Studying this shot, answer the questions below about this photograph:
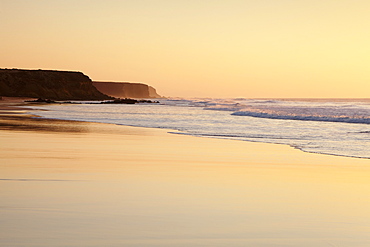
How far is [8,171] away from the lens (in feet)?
20.5

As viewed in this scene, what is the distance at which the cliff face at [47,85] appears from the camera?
111 m

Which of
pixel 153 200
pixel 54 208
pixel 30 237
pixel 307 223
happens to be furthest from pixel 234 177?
pixel 30 237

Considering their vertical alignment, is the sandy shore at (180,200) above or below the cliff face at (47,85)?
below

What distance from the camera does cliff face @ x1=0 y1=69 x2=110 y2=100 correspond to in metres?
111

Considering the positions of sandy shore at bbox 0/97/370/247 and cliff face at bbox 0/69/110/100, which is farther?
cliff face at bbox 0/69/110/100

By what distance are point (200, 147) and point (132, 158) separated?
2604 millimetres

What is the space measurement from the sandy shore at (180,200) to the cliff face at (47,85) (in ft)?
348

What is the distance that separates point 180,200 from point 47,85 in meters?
120

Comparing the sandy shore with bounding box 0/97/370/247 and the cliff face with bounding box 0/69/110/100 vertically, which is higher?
the cliff face with bounding box 0/69/110/100

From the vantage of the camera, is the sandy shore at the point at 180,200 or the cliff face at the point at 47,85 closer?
the sandy shore at the point at 180,200

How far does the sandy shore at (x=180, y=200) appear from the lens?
358 centimetres

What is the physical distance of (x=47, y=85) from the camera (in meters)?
119

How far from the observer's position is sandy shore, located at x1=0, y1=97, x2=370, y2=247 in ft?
11.7

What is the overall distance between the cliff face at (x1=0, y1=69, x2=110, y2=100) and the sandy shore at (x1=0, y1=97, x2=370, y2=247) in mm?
106111
